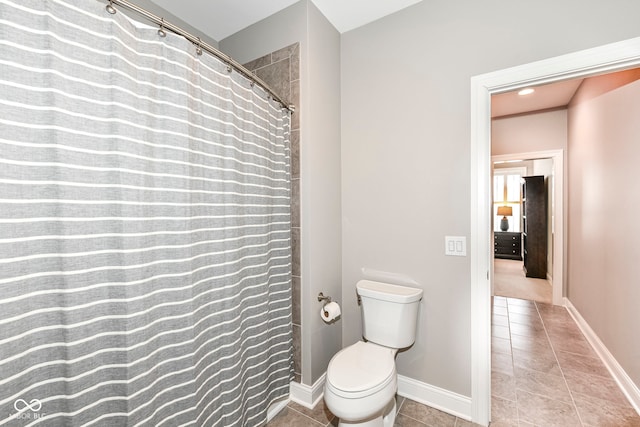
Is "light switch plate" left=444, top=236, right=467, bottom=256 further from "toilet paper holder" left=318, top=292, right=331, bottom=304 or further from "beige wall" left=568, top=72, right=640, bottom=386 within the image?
"beige wall" left=568, top=72, right=640, bottom=386

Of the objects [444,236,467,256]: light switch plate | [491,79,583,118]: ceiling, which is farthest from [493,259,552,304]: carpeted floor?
[444,236,467,256]: light switch plate

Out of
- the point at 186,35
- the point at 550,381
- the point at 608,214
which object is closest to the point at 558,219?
the point at 608,214

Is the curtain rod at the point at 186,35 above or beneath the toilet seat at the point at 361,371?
above

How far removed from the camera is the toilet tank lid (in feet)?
5.27

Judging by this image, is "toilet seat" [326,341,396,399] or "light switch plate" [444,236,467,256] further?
"light switch plate" [444,236,467,256]

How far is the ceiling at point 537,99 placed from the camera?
2.72 m

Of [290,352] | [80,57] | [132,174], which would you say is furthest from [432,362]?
[80,57]

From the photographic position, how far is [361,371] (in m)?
1.38

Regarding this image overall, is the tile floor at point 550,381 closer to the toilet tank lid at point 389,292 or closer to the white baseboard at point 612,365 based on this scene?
the white baseboard at point 612,365

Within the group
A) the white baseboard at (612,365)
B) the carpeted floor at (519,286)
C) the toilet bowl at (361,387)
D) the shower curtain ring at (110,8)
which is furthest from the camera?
the carpeted floor at (519,286)

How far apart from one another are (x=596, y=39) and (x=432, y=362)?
1.94m

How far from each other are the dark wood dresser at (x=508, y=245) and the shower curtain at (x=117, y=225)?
6.49 m

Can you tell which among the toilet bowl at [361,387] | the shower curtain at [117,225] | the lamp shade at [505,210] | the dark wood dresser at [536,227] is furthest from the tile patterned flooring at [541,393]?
the lamp shade at [505,210]

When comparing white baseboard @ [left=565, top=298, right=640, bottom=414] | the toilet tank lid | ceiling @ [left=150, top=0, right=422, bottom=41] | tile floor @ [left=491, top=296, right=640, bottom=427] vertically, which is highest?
ceiling @ [left=150, top=0, right=422, bottom=41]
